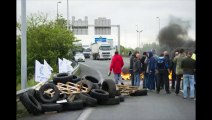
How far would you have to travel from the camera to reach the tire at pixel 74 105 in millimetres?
13789

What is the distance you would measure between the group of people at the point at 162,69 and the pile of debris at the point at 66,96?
2.50 m

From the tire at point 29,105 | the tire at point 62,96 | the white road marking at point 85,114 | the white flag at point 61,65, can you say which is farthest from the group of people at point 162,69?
the tire at point 29,105

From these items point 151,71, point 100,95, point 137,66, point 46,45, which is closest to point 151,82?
point 151,71

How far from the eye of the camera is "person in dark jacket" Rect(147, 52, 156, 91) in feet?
65.6

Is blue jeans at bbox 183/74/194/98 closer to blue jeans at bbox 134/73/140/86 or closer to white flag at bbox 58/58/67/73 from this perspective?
blue jeans at bbox 134/73/140/86

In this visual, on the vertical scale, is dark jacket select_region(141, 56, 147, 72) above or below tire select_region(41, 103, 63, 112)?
above

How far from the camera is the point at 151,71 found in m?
20.2

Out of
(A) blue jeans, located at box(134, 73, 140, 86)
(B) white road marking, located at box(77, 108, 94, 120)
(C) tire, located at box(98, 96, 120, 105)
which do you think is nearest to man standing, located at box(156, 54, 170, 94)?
A: (A) blue jeans, located at box(134, 73, 140, 86)

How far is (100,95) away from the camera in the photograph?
1491cm

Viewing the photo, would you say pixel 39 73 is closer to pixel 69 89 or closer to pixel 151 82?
pixel 69 89

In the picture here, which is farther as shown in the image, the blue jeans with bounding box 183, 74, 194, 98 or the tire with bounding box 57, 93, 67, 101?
the blue jeans with bounding box 183, 74, 194, 98
